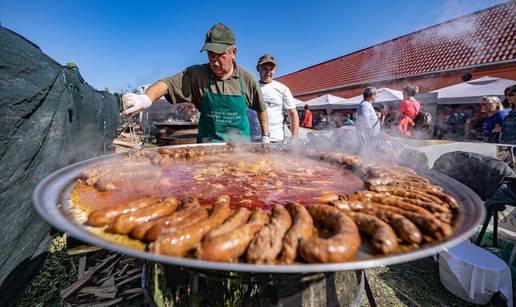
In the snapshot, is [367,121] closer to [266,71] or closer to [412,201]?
[266,71]

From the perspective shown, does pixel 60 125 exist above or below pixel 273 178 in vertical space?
above

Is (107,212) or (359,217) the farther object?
(359,217)

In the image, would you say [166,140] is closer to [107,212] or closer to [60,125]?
[60,125]

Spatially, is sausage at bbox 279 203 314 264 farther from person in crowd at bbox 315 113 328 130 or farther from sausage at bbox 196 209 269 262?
person in crowd at bbox 315 113 328 130

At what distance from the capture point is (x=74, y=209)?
1.79 m

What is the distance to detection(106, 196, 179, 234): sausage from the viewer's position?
5.00 ft

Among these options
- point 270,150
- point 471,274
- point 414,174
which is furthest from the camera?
point 270,150

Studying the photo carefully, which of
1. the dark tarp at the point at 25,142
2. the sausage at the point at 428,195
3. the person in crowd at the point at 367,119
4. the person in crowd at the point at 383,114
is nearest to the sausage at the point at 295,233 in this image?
the sausage at the point at 428,195

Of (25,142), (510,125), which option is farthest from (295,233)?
(510,125)

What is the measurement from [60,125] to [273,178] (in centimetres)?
437

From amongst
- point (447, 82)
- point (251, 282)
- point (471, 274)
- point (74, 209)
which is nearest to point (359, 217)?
point (251, 282)

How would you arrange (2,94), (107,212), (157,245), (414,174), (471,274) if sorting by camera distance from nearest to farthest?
1. (157,245)
2. (107,212)
3. (414,174)
4. (2,94)
5. (471,274)

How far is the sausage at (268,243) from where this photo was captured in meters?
1.31

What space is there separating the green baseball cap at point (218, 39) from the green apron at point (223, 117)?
2.10 ft
